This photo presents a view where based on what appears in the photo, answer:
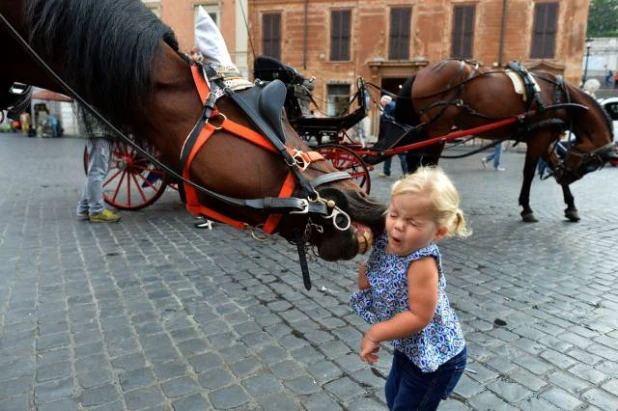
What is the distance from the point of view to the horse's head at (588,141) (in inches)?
227

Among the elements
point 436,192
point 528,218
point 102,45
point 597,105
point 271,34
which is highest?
point 271,34

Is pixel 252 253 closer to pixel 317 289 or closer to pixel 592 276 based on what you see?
pixel 317 289

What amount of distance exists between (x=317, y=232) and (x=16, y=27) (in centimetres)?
125

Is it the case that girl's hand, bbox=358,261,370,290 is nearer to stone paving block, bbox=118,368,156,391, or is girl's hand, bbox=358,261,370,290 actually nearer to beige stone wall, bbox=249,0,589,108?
stone paving block, bbox=118,368,156,391

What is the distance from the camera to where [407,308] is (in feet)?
4.92

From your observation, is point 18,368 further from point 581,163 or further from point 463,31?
point 463,31

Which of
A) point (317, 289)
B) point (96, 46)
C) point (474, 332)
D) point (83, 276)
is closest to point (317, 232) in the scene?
point (96, 46)

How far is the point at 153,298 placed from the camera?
3289 mm

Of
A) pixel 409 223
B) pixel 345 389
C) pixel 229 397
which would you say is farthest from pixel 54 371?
pixel 409 223

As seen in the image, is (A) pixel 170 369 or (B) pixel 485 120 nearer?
(A) pixel 170 369

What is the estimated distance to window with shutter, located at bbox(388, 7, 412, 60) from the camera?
23.9 m

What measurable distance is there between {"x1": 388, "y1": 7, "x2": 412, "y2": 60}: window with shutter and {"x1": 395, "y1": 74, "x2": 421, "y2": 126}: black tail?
63.0 feet

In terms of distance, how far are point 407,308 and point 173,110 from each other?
39.5 inches

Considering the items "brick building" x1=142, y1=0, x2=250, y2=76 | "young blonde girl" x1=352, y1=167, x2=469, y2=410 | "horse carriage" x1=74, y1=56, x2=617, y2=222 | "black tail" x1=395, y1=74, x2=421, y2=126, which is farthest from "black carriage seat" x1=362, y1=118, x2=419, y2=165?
"brick building" x1=142, y1=0, x2=250, y2=76
